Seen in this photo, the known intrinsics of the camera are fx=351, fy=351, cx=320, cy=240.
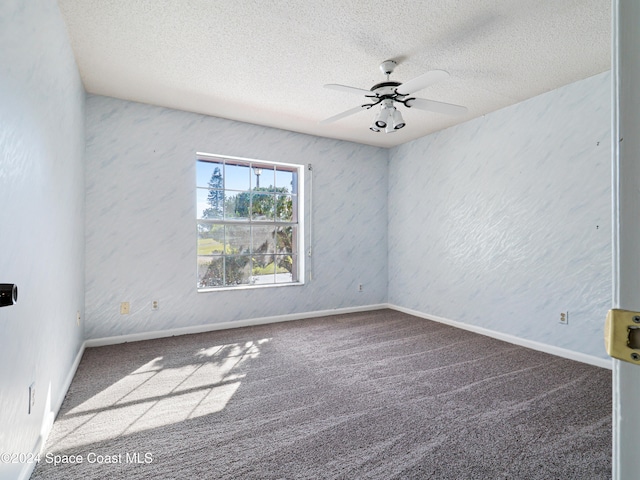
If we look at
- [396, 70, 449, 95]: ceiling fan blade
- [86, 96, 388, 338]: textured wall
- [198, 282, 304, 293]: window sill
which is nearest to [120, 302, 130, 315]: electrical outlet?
[86, 96, 388, 338]: textured wall

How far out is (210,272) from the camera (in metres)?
4.30

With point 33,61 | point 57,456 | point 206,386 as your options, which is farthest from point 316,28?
point 57,456

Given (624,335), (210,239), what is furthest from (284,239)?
(624,335)

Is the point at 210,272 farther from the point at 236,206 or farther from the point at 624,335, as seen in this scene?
the point at 624,335

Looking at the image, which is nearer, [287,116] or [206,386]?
[206,386]

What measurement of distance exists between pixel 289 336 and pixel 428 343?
4.91 ft

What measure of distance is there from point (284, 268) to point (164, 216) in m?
1.69

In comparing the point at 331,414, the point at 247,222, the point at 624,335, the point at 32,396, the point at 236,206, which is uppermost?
the point at 236,206

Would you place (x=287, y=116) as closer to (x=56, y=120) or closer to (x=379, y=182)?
(x=379, y=182)

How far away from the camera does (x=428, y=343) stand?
3.66m

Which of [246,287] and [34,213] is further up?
[34,213]

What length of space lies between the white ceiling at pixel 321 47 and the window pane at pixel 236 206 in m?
1.15

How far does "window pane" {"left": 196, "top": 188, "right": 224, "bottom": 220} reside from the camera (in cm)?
424

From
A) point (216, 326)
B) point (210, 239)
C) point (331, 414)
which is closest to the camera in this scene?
point (331, 414)
